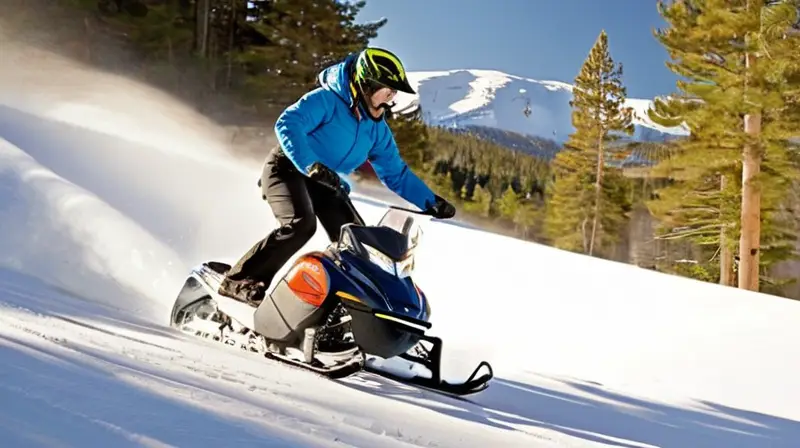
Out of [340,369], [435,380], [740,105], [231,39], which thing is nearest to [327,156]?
[340,369]

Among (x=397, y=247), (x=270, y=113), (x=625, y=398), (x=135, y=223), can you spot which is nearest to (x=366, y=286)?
(x=397, y=247)

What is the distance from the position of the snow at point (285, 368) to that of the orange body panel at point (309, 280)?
1.64 ft

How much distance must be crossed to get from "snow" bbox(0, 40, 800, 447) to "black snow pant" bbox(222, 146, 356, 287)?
62 centimetres

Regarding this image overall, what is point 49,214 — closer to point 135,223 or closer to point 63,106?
point 135,223

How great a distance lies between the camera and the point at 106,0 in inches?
1194

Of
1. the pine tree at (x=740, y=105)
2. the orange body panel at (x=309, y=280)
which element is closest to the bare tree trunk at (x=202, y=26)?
the pine tree at (x=740, y=105)

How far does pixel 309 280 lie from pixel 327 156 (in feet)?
2.70

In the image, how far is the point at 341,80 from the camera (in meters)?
4.19

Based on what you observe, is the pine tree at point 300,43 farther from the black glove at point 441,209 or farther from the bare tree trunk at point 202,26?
the black glove at point 441,209

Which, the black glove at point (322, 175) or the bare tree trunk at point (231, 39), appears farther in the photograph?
the bare tree trunk at point (231, 39)

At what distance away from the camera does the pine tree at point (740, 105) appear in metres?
17.7

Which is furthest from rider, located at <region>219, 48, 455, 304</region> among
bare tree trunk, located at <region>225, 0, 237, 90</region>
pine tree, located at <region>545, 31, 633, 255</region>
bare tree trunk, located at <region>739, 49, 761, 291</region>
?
pine tree, located at <region>545, 31, 633, 255</region>

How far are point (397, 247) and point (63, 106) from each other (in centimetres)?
1438

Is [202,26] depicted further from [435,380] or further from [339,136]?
[435,380]
